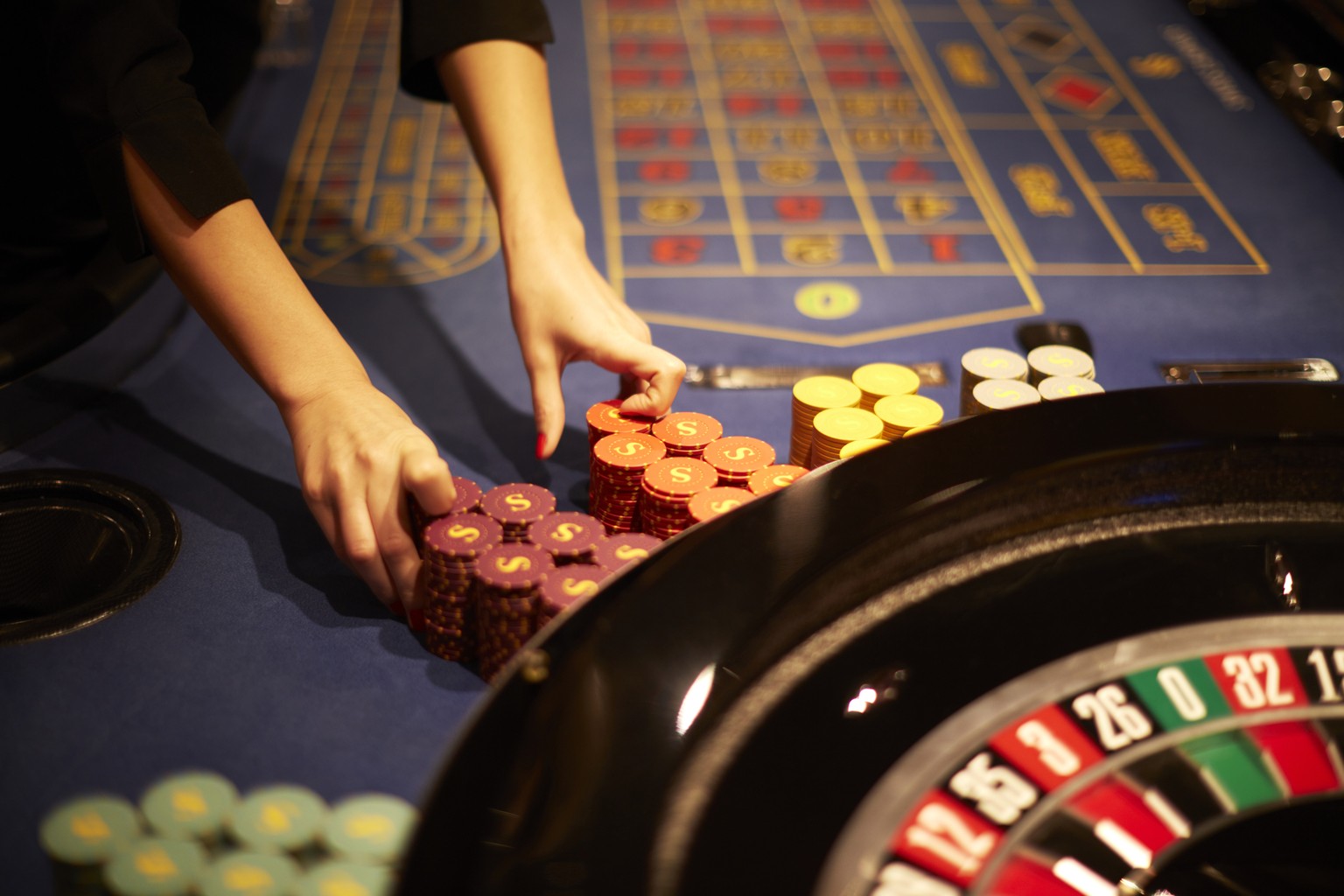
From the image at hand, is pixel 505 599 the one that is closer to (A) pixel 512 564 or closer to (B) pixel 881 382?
(A) pixel 512 564

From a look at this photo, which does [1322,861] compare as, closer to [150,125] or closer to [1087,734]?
[1087,734]

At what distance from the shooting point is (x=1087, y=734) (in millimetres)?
1424

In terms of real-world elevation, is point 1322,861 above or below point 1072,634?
below

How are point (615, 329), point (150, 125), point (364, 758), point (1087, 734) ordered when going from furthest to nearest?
point (615, 329)
point (150, 125)
point (364, 758)
point (1087, 734)

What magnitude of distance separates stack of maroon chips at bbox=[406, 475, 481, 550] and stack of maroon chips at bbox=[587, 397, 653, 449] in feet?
0.90

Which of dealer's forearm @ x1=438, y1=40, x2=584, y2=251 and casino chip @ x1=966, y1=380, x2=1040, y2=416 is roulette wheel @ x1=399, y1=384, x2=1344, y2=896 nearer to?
casino chip @ x1=966, y1=380, x2=1040, y2=416

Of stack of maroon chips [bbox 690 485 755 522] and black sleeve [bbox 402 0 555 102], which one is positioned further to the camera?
black sleeve [bbox 402 0 555 102]

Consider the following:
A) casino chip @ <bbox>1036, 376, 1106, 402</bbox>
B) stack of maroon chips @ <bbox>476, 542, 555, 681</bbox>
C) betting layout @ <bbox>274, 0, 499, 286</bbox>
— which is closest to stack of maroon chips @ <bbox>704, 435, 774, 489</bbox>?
stack of maroon chips @ <bbox>476, 542, 555, 681</bbox>

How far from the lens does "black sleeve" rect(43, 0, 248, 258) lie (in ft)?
6.15

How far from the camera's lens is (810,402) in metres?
2.15

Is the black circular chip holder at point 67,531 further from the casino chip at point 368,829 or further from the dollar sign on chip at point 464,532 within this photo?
the casino chip at point 368,829

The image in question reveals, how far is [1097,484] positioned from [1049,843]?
56cm

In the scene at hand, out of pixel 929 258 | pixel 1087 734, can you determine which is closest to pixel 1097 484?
pixel 1087 734

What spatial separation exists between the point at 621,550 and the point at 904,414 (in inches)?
25.9
